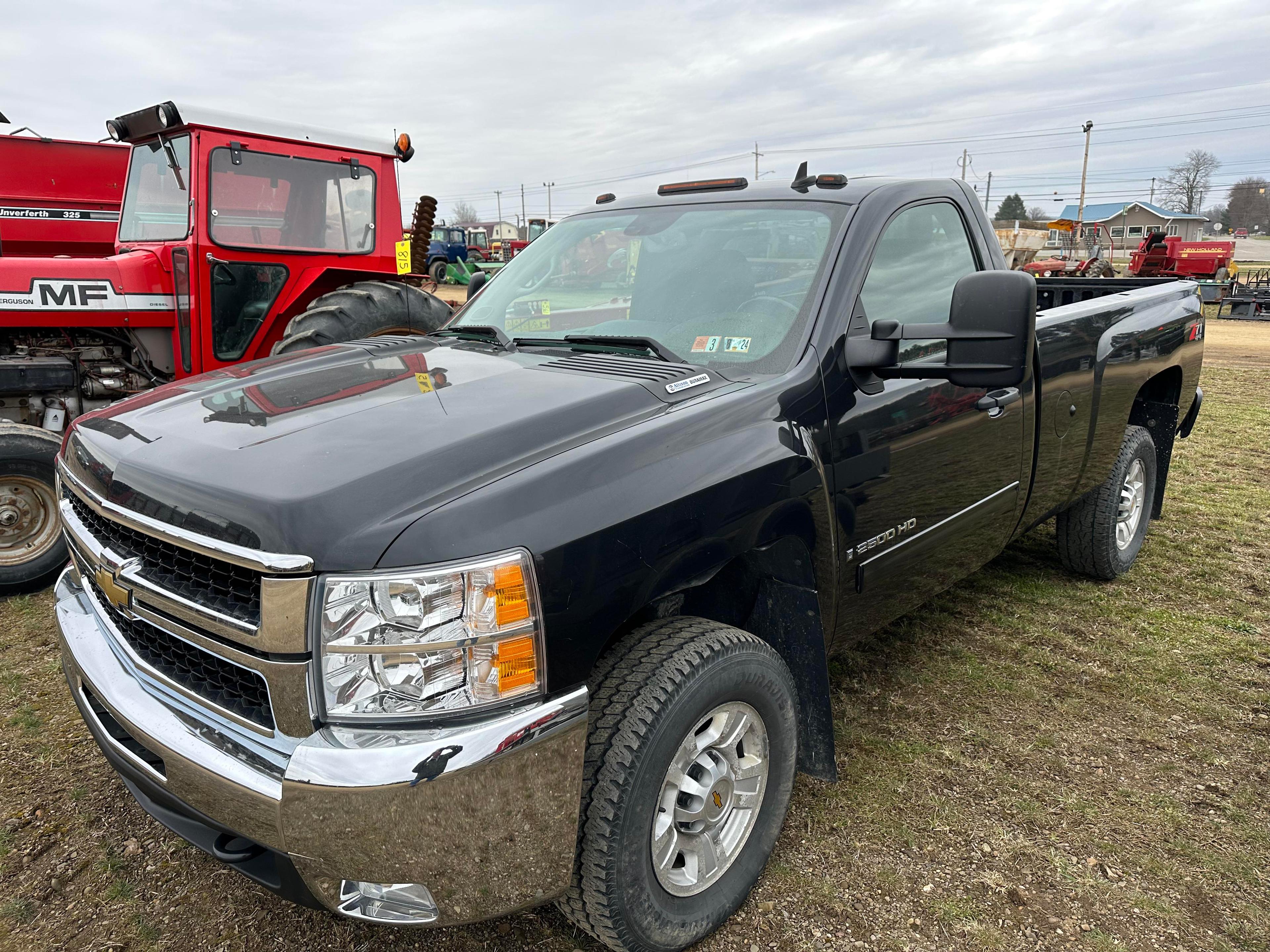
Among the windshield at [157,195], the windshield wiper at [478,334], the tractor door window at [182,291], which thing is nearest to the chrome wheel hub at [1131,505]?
the windshield wiper at [478,334]

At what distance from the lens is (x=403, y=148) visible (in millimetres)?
6559

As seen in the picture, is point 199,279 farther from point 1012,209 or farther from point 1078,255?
point 1012,209

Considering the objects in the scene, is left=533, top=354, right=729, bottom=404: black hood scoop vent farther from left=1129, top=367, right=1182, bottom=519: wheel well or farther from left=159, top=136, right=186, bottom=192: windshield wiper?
left=159, top=136, right=186, bottom=192: windshield wiper

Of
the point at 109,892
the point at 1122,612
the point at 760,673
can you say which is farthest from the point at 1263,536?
the point at 109,892

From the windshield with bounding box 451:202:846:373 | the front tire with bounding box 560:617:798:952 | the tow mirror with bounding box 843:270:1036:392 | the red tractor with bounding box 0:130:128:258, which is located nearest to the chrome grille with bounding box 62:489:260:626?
the front tire with bounding box 560:617:798:952

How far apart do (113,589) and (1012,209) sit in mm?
110999

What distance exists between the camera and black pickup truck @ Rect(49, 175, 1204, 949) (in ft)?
5.57

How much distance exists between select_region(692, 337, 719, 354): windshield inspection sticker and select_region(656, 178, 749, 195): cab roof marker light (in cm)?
81

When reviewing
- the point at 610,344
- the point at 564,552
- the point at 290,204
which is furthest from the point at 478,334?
the point at 290,204

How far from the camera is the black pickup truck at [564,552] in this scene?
170 cm

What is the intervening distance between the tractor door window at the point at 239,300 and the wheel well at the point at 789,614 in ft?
15.0

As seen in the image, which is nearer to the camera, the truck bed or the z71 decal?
the truck bed

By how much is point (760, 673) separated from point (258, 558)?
4.06 ft

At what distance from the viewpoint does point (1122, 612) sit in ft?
14.1
